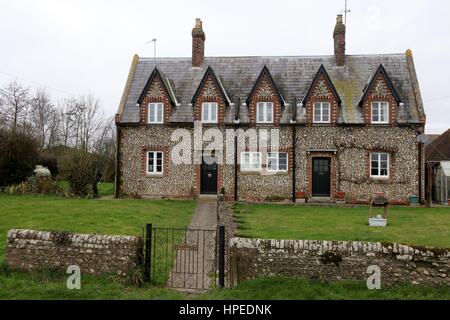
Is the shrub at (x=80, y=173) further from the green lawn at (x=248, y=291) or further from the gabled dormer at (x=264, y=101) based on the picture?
the green lawn at (x=248, y=291)

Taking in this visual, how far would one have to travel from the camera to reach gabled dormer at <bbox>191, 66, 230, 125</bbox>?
25953mm

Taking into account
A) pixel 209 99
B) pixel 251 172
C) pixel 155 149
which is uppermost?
pixel 209 99

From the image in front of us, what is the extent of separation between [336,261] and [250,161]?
17.4 meters

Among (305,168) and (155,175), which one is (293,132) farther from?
(155,175)

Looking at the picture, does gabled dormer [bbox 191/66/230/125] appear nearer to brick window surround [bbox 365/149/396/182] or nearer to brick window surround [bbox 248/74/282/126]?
brick window surround [bbox 248/74/282/126]

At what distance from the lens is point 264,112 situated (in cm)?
2577

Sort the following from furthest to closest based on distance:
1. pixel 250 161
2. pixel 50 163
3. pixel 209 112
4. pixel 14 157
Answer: pixel 50 163 → pixel 14 157 → pixel 209 112 → pixel 250 161

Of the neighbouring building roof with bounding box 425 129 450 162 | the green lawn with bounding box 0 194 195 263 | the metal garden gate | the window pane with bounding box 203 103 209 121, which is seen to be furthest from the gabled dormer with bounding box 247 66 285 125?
the metal garden gate

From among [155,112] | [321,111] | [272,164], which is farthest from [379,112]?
[155,112]

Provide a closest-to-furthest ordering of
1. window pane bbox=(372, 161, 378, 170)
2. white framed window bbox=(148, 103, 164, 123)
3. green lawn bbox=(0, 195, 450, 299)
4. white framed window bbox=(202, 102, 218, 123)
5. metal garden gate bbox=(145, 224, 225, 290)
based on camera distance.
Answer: green lawn bbox=(0, 195, 450, 299) → metal garden gate bbox=(145, 224, 225, 290) → window pane bbox=(372, 161, 378, 170) → white framed window bbox=(202, 102, 218, 123) → white framed window bbox=(148, 103, 164, 123)

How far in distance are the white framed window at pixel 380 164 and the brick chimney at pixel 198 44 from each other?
14076mm

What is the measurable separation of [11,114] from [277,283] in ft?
167

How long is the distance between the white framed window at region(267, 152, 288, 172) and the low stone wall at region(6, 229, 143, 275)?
17541mm

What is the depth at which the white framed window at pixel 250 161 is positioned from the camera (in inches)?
1007
